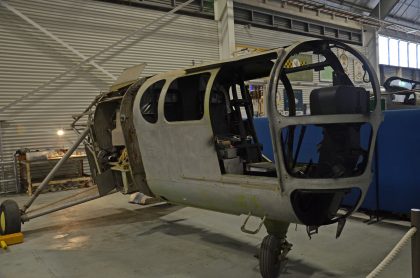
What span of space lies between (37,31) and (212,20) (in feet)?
19.0

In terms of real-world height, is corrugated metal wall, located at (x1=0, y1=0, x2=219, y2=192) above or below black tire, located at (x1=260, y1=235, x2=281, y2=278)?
above

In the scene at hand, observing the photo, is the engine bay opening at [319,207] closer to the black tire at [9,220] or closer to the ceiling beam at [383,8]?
the black tire at [9,220]

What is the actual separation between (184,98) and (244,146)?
3.22 ft

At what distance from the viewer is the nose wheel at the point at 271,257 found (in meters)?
3.44

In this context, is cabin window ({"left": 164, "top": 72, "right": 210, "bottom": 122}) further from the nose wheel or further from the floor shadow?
the nose wheel

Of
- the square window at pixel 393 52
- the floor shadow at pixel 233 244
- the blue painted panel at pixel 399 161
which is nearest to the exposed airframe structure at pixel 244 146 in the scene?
the floor shadow at pixel 233 244

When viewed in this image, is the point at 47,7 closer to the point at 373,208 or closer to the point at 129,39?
the point at 129,39

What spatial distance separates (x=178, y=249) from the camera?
4754mm

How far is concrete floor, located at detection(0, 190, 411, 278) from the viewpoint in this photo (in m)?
4.00

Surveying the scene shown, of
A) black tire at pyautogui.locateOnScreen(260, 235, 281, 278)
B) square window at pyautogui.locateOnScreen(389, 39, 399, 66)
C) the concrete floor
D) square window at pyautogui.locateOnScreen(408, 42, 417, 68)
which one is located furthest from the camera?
square window at pyautogui.locateOnScreen(408, 42, 417, 68)

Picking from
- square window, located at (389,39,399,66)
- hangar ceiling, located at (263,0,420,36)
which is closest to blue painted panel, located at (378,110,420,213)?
hangar ceiling, located at (263,0,420,36)

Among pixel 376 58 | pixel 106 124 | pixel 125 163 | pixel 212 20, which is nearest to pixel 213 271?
pixel 125 163

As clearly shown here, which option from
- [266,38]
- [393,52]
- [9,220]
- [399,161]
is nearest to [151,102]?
[9,220]

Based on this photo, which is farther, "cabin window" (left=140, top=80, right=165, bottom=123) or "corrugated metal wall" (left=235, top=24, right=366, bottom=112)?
"corrugated metal wall" (left=235, top=24, right=366, bottom=112)
